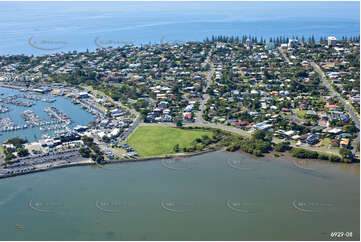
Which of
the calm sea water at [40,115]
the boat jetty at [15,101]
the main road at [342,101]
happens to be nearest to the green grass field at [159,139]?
the calm sea water at [40,115]

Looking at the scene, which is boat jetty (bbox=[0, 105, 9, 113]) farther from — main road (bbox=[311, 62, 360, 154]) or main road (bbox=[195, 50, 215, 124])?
main road (bbox=[311, 62, 360, 154])

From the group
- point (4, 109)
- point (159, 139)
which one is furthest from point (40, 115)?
point (159, 139)

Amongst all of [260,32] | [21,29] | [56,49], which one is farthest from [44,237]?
[21,29]

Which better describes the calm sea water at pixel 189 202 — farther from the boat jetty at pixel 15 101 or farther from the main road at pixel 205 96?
the boat jetty at pixel 15 101

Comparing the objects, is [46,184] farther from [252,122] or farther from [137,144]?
[252,122]

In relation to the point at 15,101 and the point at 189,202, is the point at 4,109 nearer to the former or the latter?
the point at 15,101

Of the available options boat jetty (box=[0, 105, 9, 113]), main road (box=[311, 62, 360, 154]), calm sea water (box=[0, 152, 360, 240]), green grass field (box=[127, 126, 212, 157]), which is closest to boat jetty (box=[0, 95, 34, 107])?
boat jetty (box=[0, 105, 9, 113])
